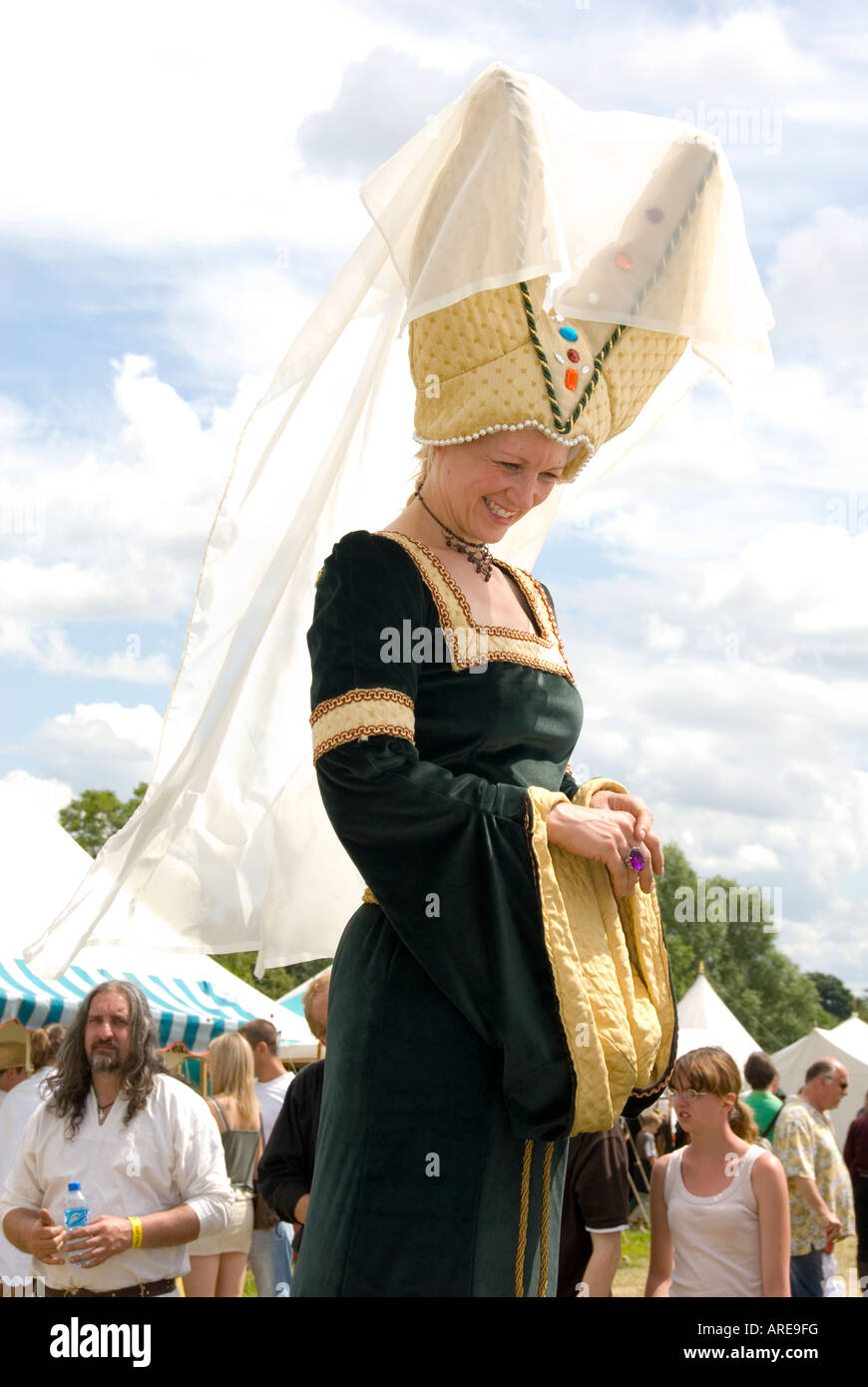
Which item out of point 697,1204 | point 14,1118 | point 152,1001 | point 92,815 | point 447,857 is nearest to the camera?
point 447,857

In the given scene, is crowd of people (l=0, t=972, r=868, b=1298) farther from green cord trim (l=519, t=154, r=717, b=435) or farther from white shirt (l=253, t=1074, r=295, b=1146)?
white shirt (l=253, t=1074, r=295, b=1146)

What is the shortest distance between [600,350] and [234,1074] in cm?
607

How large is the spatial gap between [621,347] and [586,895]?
0.95m

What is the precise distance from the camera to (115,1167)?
4723 mm

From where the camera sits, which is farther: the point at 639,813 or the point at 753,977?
the point at 753,977

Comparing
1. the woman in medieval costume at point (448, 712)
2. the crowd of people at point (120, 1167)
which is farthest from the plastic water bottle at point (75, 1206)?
the woman in medieval costume at point (448, 712)

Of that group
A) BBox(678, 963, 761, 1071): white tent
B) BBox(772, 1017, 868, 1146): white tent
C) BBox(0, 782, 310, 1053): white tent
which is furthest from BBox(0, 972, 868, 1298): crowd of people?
BBox(772, 1017, 868, 1146): white tent

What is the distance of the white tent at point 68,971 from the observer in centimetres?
1004

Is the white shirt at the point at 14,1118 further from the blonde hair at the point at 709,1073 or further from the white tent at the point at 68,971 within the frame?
the blonde hair at the point at 709,1073

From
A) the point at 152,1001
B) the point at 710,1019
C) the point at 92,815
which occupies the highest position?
the point at 92,815

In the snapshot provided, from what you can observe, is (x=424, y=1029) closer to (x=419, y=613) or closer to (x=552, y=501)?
(x=419, y=613)

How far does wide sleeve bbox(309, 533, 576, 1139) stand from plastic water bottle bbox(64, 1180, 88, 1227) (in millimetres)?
2719

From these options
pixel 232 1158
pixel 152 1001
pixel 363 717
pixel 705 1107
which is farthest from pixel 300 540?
pixel 152 1001

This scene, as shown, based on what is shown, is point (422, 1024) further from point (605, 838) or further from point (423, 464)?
point (423, 464)
